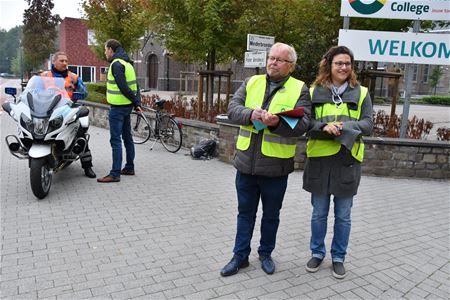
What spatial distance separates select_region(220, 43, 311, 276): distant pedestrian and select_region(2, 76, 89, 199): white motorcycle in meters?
2.96

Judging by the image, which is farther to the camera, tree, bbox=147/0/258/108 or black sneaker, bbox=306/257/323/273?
tree, bbox=147/0/258/108

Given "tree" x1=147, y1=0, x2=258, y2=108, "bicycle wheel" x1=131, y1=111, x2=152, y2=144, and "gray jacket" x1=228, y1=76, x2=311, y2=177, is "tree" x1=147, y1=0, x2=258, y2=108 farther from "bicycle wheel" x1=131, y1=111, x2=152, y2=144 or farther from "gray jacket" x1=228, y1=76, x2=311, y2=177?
"gray jacket" x1=228, y1=76, x2=311, y2=177

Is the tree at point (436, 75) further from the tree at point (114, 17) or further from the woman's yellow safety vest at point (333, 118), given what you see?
the woman's yellow safety vest at point (333, 118)

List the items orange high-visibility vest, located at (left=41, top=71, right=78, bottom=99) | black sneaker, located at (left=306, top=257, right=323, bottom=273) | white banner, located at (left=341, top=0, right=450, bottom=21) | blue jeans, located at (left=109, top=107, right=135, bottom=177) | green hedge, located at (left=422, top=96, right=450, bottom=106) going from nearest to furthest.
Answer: black sneaker, located at (left=306, top=257, right=323, bottom=273)
orange high-visibility vest, located at (left=41, top=71, right=78, bottom=99)
blue jeans, located at (left=109, top=107, right=135, bottom=177)
white banner, located at (left=341, top=0, right=450, bottom=21)
green hedge, located at (left=422, top=96, right=450, bottom=106)

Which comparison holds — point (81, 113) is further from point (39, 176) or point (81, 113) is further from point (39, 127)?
point (39, 176)

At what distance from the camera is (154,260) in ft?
12.9

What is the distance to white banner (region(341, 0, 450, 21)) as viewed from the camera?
25.9 feet

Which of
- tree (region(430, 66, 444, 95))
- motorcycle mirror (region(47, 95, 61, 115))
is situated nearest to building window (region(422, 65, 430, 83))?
tree (region(430, 66, 444, 95))

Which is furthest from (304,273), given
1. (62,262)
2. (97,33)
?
(97,33)

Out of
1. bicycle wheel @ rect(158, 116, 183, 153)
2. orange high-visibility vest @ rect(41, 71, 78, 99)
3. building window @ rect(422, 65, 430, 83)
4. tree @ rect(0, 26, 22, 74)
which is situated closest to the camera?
orange high-visibility vest @ rect(41, 71, 78, 99)

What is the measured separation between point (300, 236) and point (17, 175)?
4703mm

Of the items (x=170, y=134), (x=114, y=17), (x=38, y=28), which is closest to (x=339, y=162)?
(x=170, y=134)

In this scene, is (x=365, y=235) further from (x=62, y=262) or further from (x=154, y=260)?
(x=62, y=262)

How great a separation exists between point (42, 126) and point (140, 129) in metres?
5.43
